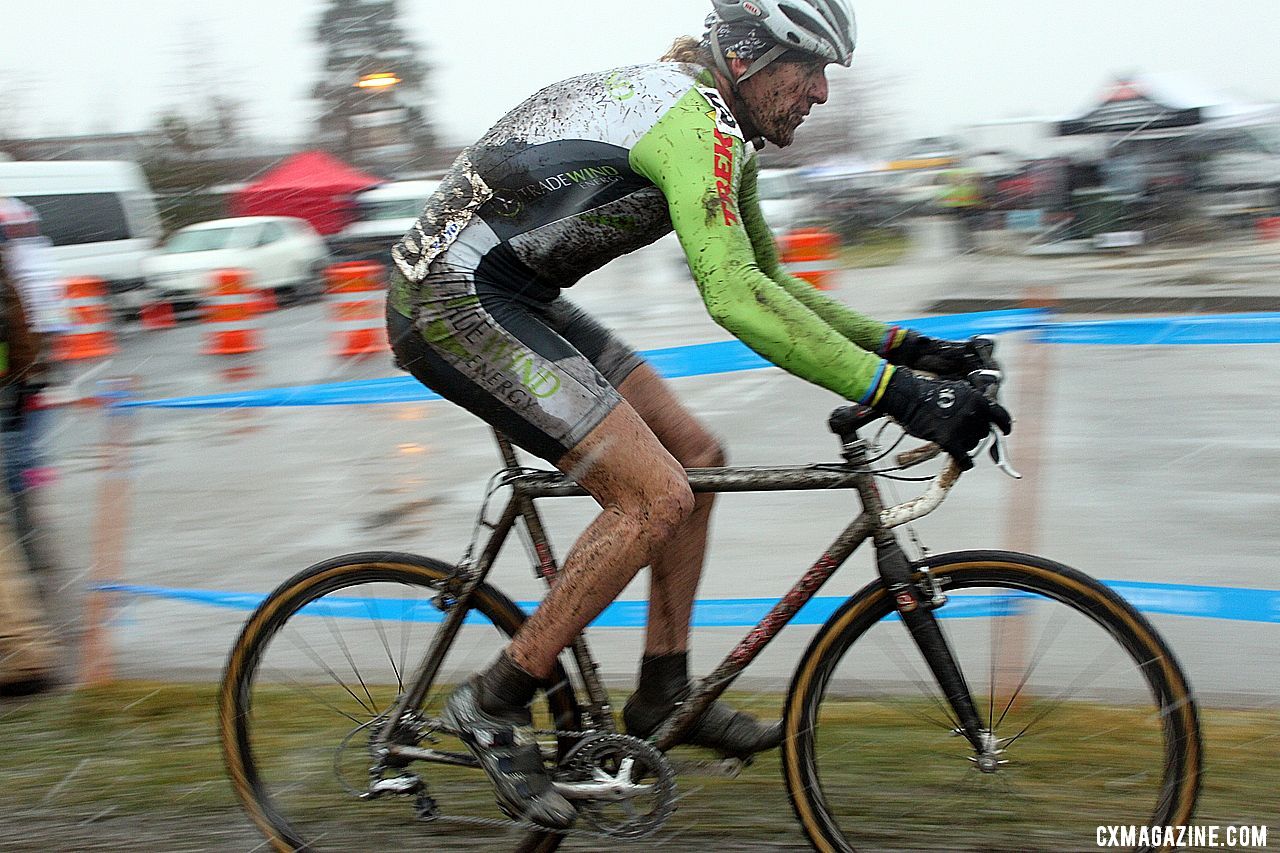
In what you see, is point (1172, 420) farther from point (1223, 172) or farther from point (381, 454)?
point (1223, 172)

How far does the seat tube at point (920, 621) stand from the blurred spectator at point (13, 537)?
3061 mm

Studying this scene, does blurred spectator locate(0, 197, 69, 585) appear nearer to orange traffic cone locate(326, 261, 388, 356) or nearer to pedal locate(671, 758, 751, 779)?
pedal locate(671, 758, 751, 779)

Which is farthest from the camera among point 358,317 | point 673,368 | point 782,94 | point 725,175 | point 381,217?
point 381,217

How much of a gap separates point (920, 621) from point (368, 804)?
1.51 metres

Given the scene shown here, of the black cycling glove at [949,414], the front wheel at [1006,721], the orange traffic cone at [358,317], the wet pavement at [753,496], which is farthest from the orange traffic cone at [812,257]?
the black cycling glove at [949,414]

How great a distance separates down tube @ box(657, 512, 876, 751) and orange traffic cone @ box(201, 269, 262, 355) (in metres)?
11.5

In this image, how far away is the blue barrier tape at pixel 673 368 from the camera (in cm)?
470

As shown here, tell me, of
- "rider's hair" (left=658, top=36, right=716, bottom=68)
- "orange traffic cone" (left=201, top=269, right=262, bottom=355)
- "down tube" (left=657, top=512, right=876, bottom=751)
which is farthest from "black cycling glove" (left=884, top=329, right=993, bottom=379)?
"orange traffic cone" (left=201, top=269, right=262, bottom=355)

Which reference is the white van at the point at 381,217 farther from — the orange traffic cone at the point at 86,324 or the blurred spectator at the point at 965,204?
the blurred spectator at the point at 965,204

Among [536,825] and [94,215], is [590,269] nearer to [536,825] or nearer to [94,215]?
[536,825]

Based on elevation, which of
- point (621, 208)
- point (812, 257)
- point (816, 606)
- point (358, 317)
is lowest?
point (812, 257)

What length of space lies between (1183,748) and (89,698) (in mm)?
3383

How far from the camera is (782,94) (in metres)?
2.77

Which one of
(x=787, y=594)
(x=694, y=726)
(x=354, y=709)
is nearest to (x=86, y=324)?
(x=354, y=709)
